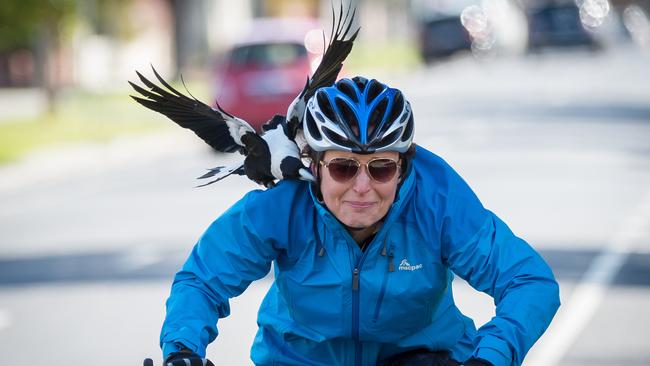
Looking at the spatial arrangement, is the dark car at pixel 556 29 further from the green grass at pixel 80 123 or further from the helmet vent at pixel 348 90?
the helmet vent at pixel 348 90

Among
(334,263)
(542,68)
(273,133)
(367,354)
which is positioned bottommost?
(542,68)

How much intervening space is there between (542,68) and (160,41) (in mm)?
11708

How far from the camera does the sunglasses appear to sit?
433cm

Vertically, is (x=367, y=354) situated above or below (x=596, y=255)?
above

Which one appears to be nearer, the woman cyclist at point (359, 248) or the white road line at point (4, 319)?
the woman cyclist at point (359, 248)

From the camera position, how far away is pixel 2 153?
22188 mm

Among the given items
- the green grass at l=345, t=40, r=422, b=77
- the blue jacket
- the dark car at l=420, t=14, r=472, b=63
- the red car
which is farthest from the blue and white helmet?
the dark car at l=420, t=14, r=472, b=63

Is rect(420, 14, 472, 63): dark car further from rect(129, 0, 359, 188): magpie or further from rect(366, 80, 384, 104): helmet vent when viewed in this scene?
rect(366, 80, 384, 104): helmet vent

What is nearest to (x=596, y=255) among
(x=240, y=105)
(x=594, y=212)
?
(x=594, y=212)

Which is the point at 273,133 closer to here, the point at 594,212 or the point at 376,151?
the point at 376,151

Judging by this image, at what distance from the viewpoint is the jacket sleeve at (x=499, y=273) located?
410 centimetres

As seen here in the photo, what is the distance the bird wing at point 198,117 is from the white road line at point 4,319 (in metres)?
5.58

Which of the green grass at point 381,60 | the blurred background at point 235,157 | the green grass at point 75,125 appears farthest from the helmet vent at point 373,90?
the green grass at point 381,60

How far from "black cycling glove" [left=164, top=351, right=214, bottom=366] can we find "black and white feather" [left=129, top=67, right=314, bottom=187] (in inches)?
27.6
